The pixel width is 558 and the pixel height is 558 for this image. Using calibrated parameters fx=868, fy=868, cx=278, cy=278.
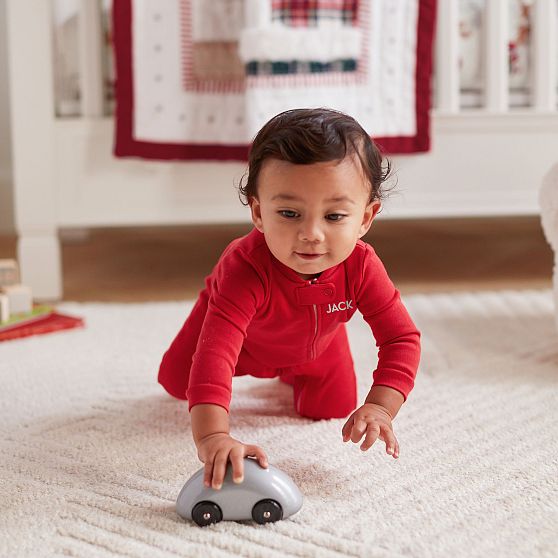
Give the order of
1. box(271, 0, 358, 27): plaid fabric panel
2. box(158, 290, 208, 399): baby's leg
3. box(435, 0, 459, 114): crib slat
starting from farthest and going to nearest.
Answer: box(435, 0, 459, 114): crib slat → box(271, 0, 358, 27): plaid fabric panel → box(158, 290, 208, 399): baby's leg

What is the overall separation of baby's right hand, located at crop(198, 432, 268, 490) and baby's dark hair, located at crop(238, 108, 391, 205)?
0.25 meters

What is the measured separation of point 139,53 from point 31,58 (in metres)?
0.22

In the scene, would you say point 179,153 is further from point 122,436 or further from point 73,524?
point 73,524

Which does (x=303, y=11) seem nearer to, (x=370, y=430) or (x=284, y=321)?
(x=284, y=321)

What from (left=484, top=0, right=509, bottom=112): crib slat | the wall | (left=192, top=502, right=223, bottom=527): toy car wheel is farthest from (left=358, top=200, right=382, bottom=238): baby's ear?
the wall

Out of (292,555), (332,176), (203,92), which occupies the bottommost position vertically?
(292,555)

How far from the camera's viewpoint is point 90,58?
171 centimetres

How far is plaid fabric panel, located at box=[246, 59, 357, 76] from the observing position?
5.28 ft

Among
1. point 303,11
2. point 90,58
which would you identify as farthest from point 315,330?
point 90,58

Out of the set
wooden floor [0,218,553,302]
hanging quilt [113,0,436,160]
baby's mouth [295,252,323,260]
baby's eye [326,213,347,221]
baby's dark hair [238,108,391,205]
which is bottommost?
wooden floor [0,218,553,302]

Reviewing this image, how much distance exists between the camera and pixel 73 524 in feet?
2.56

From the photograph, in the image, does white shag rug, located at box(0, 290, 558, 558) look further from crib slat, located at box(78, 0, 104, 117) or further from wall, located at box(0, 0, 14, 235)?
wall, located at box(0, 0, 14, 235)

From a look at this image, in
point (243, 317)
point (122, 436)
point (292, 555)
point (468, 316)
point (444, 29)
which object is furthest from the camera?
point (444, 29)

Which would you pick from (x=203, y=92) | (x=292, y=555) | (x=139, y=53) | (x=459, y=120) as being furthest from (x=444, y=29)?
(x=292, y=555)
